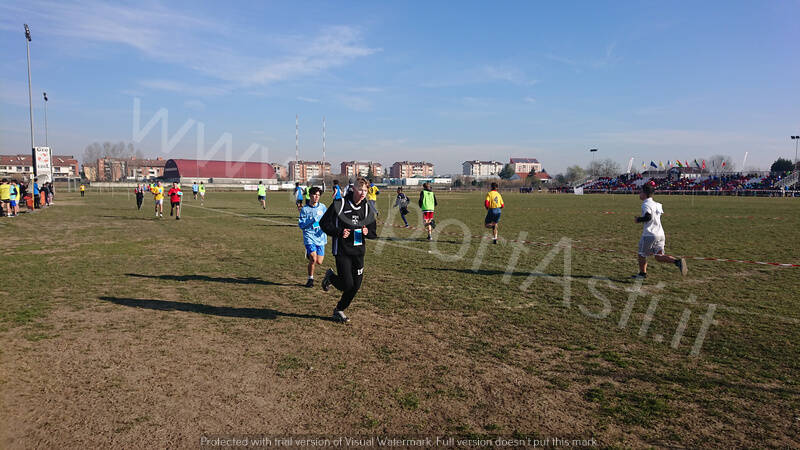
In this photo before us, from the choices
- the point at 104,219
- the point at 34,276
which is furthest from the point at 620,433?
the point at 104,219

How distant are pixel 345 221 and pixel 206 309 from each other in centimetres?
295

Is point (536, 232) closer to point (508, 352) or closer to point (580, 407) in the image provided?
point (508, 352)

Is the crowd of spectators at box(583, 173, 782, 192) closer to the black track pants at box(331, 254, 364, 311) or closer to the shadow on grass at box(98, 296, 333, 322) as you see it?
the black track pants at box(331, 254, 364, 311)

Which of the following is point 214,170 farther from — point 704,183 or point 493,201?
point 493,201

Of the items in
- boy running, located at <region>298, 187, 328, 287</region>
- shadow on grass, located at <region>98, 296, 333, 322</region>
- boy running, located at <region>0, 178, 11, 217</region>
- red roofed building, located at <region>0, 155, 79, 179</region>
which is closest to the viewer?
shadow on grass, located at <region>98, 296, 333, 322</region>

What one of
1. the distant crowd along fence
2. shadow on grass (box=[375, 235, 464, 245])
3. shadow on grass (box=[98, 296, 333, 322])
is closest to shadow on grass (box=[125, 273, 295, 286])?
shadow on grass (box=[98, 296, 333, 322])

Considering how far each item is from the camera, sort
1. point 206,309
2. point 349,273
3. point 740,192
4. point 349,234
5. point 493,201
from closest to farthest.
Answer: point 349,234 → point 349,273 → point 206,309 → point 493,201 → point 740,192

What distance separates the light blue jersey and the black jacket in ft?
7.78

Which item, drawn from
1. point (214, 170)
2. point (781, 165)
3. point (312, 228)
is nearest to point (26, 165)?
point (214, 170)

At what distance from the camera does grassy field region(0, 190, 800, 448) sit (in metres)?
3.98

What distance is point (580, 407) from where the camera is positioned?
430cm

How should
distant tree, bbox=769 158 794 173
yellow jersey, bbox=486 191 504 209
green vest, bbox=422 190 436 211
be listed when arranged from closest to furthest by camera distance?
yellow jersey, bbox=486 191 504 209 < green vest, bbox=422 190 436 211 < distant tree, bbox=769 158 794 173

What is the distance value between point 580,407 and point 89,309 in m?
7.47

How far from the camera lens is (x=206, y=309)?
7.50m
